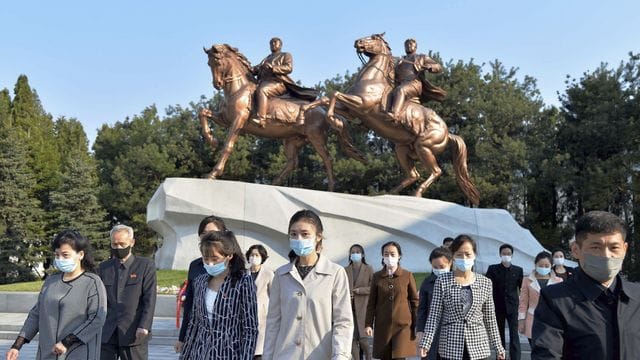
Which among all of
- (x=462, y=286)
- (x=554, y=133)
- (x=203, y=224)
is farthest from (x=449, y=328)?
(x=554, y=133)

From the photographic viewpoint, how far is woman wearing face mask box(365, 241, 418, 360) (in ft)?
16.7

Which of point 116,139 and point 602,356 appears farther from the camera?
point 116,139

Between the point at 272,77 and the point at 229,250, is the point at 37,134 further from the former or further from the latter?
the point at 229,250

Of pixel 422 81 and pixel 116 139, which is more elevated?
pixel 116 139

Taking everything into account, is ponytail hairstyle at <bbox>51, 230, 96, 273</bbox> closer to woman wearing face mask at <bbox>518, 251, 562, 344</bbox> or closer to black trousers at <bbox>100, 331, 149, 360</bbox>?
black trousers at <bbox>100, 331, 149, 360</bbox>

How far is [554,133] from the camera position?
25547 mm

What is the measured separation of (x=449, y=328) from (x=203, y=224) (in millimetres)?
1828

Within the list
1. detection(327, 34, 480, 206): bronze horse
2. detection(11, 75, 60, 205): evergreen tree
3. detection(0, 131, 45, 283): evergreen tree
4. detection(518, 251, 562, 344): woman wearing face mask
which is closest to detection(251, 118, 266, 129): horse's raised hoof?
detection(327, 34, 480, 206): bronze horse

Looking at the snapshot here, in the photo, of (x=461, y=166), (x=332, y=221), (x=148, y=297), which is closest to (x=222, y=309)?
(x=148, y=297)

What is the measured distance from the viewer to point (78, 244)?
3857mm

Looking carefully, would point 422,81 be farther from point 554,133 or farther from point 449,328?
point 554,133

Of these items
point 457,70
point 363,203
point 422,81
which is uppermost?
point 457,70

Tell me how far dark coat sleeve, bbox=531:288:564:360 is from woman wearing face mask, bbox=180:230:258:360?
1.52 m

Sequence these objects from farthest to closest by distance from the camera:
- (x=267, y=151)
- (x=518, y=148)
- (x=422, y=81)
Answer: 1. (x=267, y=151)
2. (x=518, y=148)
3. (x=422, y=81)
